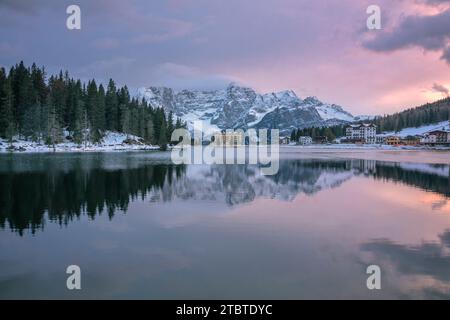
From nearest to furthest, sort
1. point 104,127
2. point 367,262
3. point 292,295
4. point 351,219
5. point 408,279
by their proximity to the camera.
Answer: point 292,295, point 408,279, point 367,262, point 351,219, point 104,127

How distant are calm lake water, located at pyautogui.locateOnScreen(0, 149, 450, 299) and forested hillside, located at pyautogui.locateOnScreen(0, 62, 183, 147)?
9933cm

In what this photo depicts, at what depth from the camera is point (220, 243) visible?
2145 centimetres

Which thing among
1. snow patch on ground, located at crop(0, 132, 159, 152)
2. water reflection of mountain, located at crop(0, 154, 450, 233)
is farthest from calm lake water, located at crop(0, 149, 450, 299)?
snow patch on ground, located at crop(0, 132, 159, 152)

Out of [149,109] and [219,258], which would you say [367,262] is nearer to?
[219,258]

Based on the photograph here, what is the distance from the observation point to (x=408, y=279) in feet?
53.5

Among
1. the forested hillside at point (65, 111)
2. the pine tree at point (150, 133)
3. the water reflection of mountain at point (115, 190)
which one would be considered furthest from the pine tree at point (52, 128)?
the water reflection of mountain at point (115, 190)

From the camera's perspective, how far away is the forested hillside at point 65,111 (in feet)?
427

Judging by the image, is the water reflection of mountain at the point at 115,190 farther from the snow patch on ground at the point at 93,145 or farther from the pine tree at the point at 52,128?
the pine tree at the point at 52,128

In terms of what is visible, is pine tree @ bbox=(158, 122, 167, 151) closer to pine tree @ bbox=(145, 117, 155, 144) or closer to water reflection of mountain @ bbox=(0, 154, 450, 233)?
pine tree @ bbox=(145, 117, 155, 144)

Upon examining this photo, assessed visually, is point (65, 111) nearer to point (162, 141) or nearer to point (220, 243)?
point (162, 141)

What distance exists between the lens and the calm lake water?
1541 cm

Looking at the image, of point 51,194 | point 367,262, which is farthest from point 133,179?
point 367,262

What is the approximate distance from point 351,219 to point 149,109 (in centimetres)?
17953

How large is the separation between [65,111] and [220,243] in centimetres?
14367
